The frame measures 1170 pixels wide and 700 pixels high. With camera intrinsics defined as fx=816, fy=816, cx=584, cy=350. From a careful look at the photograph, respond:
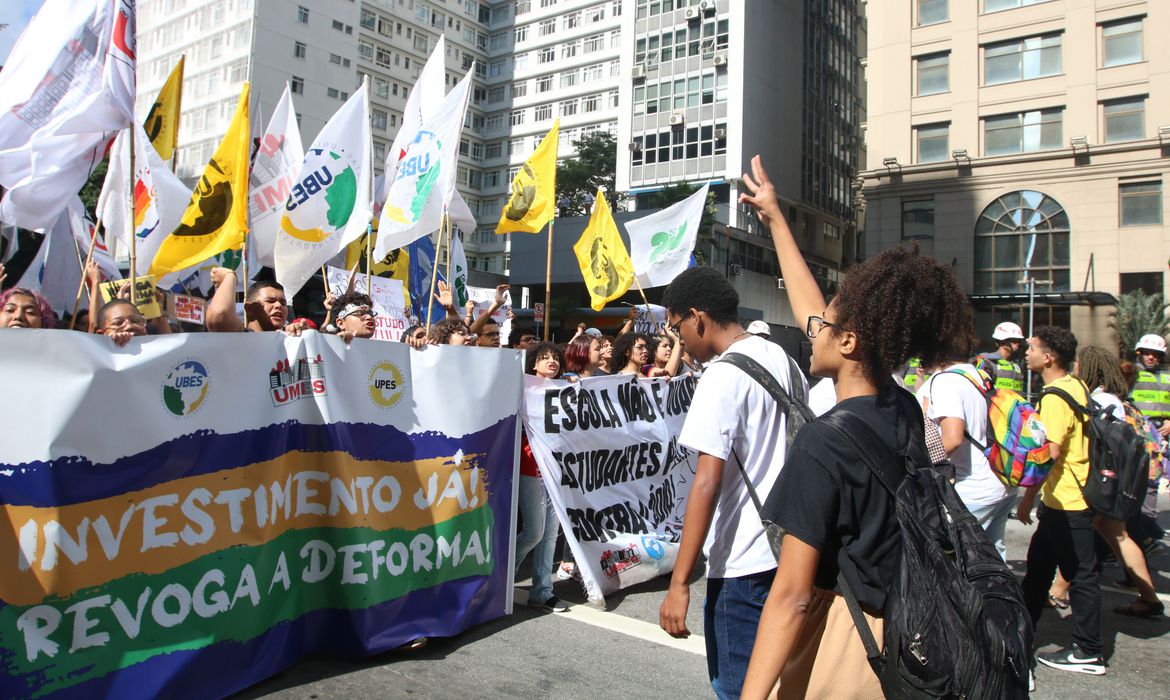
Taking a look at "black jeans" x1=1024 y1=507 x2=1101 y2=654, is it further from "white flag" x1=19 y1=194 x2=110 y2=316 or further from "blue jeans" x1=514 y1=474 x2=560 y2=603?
"white flag" x1=19 y1=194 x2=110 y2=316

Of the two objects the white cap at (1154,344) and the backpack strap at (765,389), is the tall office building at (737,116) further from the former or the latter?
the backpack strap at (765,389)

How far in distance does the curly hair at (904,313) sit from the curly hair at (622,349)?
202 inches

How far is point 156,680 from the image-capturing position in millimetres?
3375

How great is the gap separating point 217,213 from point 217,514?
342cm

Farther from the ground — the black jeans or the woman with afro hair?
the woman with afro hair

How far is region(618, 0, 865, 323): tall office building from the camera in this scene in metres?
50.2

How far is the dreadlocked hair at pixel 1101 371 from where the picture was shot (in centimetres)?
559

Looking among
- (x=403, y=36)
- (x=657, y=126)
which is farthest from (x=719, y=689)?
(x=403, y=36)

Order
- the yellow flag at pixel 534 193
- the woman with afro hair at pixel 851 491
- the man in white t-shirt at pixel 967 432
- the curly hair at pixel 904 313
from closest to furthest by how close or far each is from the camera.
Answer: the woman with afro hair at pixel 851 491 → the curly hair at pixel 904 313 → the man in white t-shirt at pixel 967 432 → the yellow flag at pixel 534 193

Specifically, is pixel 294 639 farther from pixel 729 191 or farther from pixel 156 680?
pixel 729 191

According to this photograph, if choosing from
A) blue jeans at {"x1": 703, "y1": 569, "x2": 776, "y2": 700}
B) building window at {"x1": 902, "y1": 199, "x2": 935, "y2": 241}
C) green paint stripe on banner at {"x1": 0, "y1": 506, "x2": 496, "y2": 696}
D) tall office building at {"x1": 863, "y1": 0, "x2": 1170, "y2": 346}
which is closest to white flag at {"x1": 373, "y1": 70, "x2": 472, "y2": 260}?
green paint stripe on banner at {"x1": 0, "y1": 506, "x2": 496, "y2": 696}

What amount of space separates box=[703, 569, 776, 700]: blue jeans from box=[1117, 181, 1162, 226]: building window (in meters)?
39.0

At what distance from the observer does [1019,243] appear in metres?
36.6

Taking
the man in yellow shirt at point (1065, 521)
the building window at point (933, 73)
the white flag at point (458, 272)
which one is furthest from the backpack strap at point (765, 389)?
the building window at point (933, 73)
